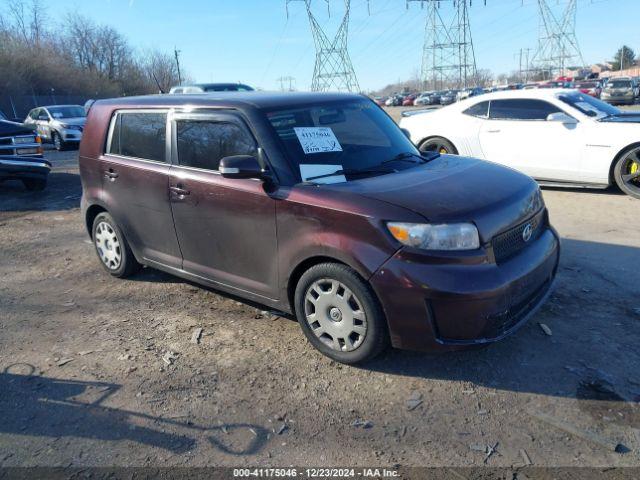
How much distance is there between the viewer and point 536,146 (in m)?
8.16

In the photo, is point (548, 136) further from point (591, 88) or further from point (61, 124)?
point (591, 88)

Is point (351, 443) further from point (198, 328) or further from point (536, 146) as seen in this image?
point (536, 146)

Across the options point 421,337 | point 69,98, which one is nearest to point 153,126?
point 421,337

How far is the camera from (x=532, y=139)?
8211 mm

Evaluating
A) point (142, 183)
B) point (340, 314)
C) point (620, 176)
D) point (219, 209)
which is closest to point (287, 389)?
point (340, 314)

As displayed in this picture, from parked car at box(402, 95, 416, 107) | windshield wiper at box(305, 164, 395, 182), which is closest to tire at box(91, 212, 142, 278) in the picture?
windshield wiper at box(305, 164, 395, 182)

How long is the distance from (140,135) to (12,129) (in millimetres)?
6823

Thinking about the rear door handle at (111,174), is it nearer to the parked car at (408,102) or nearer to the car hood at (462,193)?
the car hood at (462,193)

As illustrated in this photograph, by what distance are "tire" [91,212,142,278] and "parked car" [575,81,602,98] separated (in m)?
34.6

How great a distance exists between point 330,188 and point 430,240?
77cm

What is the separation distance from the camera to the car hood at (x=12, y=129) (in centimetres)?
966

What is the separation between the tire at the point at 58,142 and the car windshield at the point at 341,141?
1760 centimetres

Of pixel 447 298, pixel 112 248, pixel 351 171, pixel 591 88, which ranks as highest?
pixel 591 88

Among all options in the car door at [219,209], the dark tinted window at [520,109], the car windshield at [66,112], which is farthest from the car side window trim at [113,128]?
the car windshield at [66,112]
